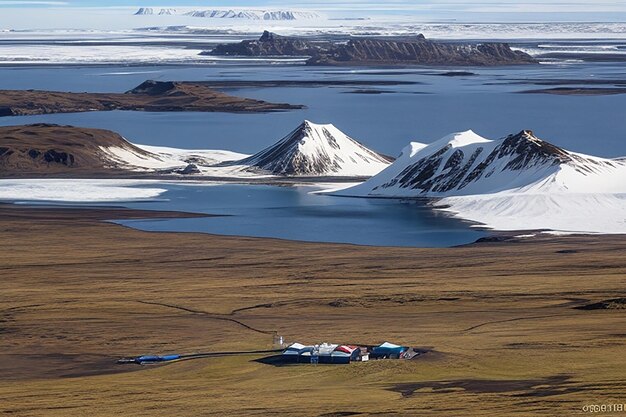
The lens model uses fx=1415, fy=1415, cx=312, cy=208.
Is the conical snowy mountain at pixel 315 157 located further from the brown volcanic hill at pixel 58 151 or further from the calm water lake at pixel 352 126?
the brown volcanic hill at pixel 58 151

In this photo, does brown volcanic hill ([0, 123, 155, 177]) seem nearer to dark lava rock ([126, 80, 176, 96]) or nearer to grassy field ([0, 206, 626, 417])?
grassy field ([0, 206, 626, 417])

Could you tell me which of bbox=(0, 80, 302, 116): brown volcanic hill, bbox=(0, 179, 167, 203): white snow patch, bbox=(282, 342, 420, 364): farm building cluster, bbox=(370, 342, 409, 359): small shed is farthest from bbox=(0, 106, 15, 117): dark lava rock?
bbox=(370, 342, 409, 359): small shed

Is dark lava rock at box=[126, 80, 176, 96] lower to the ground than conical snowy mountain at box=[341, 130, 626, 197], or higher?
higher

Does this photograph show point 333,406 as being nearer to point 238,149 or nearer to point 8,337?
point 8,337

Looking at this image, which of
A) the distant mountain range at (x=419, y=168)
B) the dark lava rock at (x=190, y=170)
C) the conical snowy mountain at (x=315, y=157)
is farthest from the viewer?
the conical snowy mountain at (x=315, y=157)

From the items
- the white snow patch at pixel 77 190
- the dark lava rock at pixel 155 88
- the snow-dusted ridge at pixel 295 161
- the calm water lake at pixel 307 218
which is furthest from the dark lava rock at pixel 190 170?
the dark lava rock at pixel 155 88
